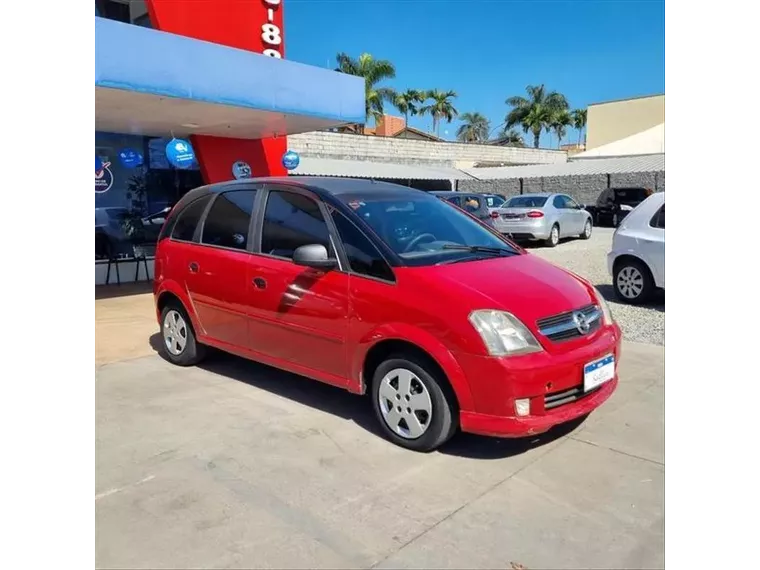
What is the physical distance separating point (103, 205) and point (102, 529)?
8.53 metres

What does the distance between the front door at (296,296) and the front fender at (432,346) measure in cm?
33

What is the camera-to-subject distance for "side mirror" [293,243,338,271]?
396 cm

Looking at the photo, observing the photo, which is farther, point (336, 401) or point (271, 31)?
point (271, 31)

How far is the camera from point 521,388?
10.8 ft

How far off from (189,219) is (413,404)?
121 inches

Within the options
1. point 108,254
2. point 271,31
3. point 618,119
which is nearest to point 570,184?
point 618,119

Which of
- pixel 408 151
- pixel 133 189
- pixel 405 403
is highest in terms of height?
pixel 408 151

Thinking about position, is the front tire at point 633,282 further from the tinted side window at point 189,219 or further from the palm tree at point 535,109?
the palm tree at point 535,109

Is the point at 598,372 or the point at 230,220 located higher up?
the point at 230,220

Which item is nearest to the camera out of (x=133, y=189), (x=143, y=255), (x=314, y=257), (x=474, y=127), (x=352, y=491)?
(x=352, y=491)

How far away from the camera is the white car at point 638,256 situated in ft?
24.7

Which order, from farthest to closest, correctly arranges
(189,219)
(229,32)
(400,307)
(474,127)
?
(474,127), (229,32), (189,219), (400,307)

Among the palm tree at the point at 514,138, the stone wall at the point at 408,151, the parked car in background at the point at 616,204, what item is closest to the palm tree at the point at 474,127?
the palm tree at the point at 514,138

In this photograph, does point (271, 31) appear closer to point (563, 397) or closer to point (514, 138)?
point (563, 397)
